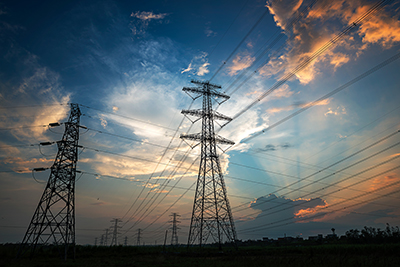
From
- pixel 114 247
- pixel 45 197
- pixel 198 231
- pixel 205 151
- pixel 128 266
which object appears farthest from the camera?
pixel 114 247

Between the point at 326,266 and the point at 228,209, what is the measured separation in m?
15.9

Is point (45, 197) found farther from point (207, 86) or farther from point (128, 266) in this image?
point (207, 86)

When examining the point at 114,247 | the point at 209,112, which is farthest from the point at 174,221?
the point at 209,112

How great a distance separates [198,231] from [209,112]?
1786 centimetres

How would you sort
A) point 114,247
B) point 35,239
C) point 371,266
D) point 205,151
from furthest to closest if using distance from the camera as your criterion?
point 114,247 → point 205,151 → point 35,239 → point 371,266

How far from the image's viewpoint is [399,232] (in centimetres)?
8669

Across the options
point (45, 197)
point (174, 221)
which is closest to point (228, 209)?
point (45, 197)

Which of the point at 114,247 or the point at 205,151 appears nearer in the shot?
the point at 205,151

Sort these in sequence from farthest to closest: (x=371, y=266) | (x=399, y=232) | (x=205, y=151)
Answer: (x=399, y=232), (x=205, y=151), (x=371, y=266)

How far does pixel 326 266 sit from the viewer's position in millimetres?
16625

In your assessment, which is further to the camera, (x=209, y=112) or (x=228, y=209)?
(x=209, y=112)

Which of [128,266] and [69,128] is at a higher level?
[69,128]

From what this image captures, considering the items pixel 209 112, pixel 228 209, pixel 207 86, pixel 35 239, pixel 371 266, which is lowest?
pixel 371 266

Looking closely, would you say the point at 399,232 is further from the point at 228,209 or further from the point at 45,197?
the point at 45,197
